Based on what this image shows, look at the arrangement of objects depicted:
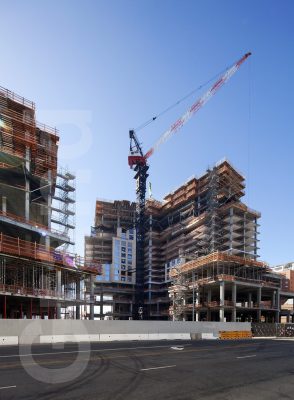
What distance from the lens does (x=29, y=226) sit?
48.9 meters

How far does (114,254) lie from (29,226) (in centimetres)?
10892

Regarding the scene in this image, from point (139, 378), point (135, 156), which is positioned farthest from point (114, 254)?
point (139, 378)

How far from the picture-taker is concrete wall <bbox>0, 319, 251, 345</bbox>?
2680 cm

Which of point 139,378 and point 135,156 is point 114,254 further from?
point 139,378

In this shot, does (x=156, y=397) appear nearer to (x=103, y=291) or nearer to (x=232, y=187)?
(x=232, y=187)

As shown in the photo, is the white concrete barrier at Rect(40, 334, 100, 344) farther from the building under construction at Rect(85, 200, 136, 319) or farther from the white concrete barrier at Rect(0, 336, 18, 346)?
the building under construction at Rect(85, 200, 136, 319)

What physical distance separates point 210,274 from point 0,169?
56239 mm

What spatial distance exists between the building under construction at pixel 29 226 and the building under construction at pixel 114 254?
3367 inches

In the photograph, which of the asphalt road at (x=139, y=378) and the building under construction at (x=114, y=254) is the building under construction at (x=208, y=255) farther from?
the asphalt road at (x=139, y=378)

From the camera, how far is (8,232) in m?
51.2

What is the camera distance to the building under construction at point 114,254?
141750 millimetres

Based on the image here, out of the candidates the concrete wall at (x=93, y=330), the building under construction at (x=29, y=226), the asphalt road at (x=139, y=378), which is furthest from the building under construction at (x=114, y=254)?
the asphalt road at (x=139, y=378)

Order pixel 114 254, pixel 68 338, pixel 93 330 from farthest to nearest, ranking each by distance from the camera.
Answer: pixel 114 254, pixel 93 330, pixel 68 338

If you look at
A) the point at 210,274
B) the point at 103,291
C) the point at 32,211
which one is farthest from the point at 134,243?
the point at 32,211
